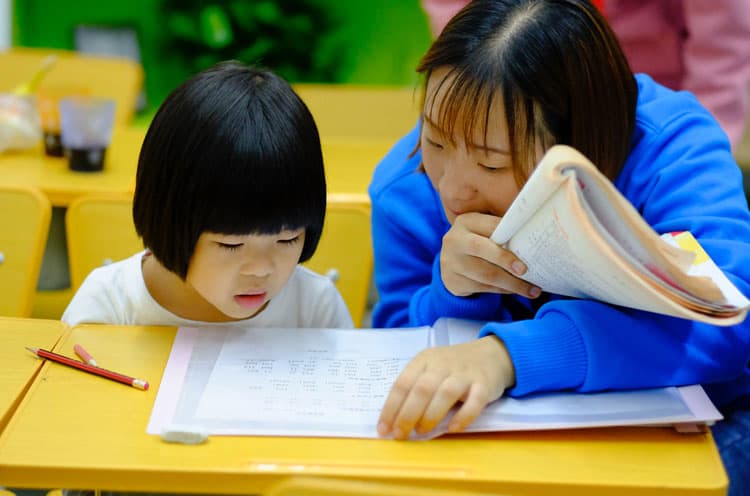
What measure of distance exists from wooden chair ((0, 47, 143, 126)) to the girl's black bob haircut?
183 cm

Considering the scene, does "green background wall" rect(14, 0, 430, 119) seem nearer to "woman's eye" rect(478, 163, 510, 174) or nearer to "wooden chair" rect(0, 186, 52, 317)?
"wooden chair" rect(0, 186, 52, 317)

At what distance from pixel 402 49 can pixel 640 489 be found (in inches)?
142

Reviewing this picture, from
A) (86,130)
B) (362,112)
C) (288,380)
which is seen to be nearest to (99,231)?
(86,130)

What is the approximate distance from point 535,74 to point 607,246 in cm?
28

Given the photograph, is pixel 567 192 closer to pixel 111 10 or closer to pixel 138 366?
pixel 138 366

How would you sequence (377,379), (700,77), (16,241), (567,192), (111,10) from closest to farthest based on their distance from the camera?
(567,192) → (377,379) → (16,241) → (700,77) → (111,10)

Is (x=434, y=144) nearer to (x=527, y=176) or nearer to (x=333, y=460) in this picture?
(x=527, y=176)

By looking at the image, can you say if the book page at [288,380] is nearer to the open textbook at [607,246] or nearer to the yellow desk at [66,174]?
the open textbook at [607,246]

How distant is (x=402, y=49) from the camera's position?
170 inches

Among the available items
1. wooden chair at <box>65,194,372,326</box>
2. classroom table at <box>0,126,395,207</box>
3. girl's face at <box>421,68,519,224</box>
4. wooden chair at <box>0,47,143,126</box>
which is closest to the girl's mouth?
girl's face at <box>421,68,519,224</box>

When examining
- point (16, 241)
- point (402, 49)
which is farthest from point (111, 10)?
point (16, 241)

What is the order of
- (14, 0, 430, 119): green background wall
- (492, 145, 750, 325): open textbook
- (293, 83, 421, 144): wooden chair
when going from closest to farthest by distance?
(492, 145, 750, 325): open textbook, (293, 83, 421, 144): wooden chair, (14, 0, 430, 119): green background wall

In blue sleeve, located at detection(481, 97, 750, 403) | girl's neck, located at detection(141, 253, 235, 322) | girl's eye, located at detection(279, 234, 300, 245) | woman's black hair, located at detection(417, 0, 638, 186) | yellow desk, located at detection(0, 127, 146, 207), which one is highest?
woman's black hair, located at detection(417, 0, 638, 186)

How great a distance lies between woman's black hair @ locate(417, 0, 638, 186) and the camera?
108 centimetres
